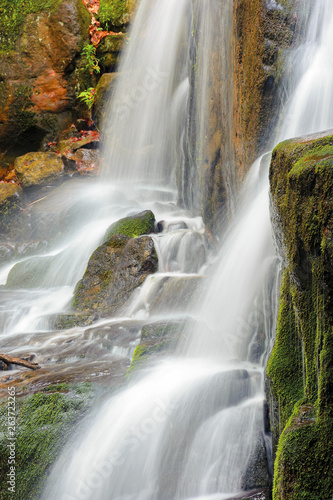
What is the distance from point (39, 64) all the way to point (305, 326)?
44.7 feet

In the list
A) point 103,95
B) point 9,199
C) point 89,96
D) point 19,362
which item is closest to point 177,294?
point 19,362

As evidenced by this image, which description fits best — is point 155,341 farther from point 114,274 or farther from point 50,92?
point 50,92

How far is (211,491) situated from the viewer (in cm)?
262

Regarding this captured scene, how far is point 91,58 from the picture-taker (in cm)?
1381

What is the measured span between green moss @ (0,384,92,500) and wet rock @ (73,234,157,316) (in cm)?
273

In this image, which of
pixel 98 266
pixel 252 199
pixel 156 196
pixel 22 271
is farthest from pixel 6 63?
pixel 252 199

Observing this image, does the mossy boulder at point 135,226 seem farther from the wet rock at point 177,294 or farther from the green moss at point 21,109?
the green moss at point 21,109

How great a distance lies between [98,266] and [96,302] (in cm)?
75

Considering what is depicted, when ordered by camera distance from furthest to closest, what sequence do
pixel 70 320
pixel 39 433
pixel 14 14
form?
1. pixel 14 14
2. pixel 70 320
3. pixel 39 433

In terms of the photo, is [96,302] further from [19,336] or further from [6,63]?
[6,63]

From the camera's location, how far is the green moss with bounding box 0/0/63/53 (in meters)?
13.2

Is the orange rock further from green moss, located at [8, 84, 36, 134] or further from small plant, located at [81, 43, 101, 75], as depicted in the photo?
small plant, located at [81, 43, 101, 75]

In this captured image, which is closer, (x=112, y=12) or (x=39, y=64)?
(x=39, y=64)

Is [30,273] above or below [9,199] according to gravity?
below
